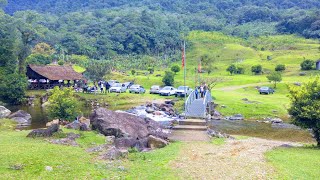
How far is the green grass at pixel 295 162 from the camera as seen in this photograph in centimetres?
1691

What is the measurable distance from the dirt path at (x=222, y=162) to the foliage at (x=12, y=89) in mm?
37098

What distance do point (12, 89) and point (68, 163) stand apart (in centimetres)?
3999

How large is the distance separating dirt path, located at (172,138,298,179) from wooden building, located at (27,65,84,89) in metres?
46.8

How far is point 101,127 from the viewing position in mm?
26797

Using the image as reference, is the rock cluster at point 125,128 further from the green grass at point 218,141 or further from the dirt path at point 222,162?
the green grass at point 218,141

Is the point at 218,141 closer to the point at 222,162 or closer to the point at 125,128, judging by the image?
the point at 125,128

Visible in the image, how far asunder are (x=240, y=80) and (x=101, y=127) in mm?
50157

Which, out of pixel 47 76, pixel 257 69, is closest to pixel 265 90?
pixel 257 69

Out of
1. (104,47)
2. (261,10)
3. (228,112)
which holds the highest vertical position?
(261,10)

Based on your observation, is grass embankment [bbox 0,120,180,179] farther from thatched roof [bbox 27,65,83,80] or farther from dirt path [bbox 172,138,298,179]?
thatched roof [bbox 27,65,83,80]

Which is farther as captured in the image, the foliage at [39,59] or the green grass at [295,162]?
the foliage at [39,59]

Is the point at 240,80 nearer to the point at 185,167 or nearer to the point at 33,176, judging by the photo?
the point at 185,167

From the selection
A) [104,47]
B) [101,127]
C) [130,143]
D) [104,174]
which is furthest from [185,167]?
[104,47]

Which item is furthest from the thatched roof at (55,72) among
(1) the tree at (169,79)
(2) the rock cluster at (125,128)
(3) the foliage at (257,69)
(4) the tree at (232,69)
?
(2) the rock cluster at (125,128)
